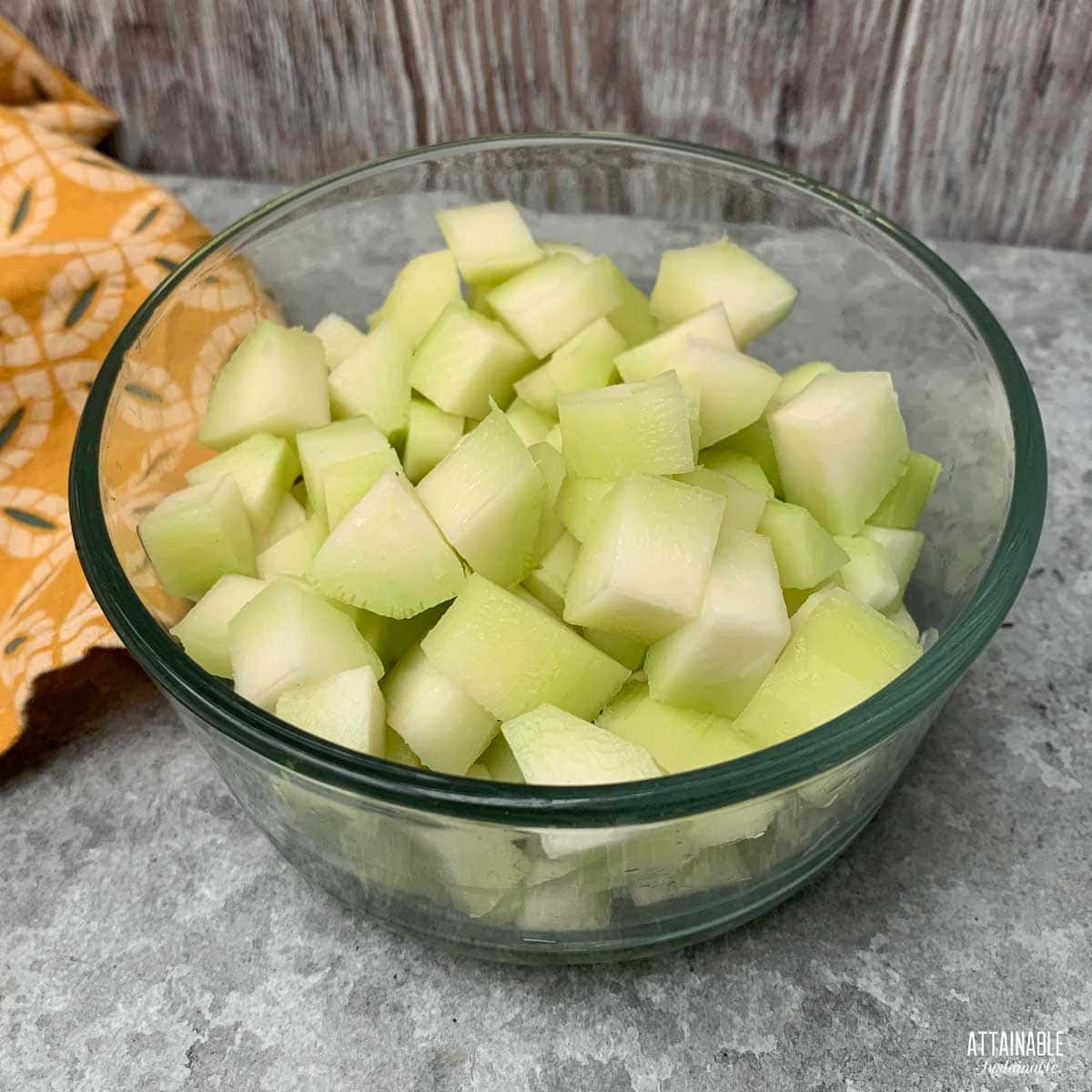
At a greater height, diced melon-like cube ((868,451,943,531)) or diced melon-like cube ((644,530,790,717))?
diced melon-like cube ((644,530,790,717))

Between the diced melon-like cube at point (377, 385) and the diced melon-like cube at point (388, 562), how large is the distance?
171 millimetres

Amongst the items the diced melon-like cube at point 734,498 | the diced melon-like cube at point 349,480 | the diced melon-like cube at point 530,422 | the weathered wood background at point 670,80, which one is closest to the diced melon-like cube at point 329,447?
the diced melon-like cube at point 349,480

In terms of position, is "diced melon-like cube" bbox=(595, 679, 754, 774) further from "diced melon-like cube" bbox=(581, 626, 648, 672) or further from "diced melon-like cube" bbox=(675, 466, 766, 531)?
"diced melon-like cube" bbox=(675, 466, 766, 531)

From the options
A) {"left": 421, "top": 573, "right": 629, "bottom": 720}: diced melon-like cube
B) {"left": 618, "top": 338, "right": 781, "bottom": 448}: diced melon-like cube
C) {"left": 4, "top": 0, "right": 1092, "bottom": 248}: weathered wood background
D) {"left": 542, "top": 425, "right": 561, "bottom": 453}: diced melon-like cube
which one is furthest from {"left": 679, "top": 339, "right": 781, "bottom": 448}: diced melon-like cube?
{"left": 4, "top": 0, "right": 1092, "bottom": 248}: weathered wood background

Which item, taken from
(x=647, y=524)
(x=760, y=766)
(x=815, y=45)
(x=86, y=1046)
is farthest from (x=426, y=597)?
(x=815, y=45)

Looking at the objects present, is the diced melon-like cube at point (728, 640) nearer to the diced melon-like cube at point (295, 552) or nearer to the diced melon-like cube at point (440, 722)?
the diced melon-like cube at point (440, 722)

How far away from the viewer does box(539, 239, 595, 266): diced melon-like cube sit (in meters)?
0.99

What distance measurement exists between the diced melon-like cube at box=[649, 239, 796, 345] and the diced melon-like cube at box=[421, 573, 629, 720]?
13.5 inches

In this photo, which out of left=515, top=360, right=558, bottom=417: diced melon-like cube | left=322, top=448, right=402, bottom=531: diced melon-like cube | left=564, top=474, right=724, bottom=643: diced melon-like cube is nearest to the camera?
left=564, top=474, right=724, bottom=643: diced melon-like cube

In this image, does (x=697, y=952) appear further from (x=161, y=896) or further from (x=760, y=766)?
(x=161, y=896)

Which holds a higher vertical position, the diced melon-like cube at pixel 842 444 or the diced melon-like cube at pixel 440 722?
the diced melon-like cube at pixel 842 444

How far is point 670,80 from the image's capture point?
4.04 ft

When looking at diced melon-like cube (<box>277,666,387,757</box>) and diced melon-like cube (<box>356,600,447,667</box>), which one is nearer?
diced melon-like cube (<box>277,666,387,757</box>)

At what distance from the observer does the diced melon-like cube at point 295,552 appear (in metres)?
0.83
